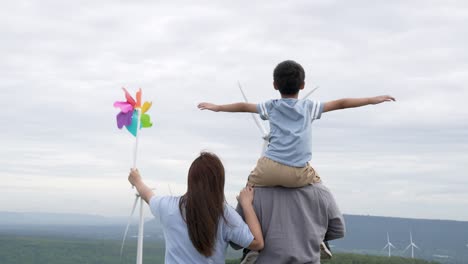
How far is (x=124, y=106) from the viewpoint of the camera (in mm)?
10586

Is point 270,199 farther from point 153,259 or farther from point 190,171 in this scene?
point 153,259

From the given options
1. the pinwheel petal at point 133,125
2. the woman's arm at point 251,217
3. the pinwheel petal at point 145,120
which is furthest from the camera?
the pinwheel petal at point 133,125

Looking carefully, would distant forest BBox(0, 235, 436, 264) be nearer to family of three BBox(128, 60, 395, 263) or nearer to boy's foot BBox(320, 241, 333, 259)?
boy's foot BBox(320, 241, 333, 259)

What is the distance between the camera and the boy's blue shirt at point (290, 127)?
5898 mm

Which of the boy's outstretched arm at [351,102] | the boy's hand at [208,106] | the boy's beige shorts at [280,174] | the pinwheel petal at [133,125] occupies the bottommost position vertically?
the boy's beige shorts at [280,174]

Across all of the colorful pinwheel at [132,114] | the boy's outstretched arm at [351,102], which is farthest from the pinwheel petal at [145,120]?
the boy's outstretched arm at [351,102]

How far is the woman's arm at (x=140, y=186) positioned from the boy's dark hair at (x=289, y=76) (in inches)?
54.4

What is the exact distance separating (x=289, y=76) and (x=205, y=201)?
1.28 metres

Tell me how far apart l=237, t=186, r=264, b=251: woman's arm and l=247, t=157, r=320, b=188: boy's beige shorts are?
13 centimetres

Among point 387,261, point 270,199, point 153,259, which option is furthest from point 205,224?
point 153,259

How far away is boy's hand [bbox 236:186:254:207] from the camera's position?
237 inches

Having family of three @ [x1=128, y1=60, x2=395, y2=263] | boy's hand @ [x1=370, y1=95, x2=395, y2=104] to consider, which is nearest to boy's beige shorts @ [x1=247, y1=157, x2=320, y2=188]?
family of three @ [x1=128, y1=60, x2=395, y2=263]

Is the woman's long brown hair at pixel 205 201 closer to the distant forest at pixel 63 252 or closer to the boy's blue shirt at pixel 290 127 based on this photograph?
the boy's blue shirt at pixel 290 127

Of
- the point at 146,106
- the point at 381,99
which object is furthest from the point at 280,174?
the point at 146,106
